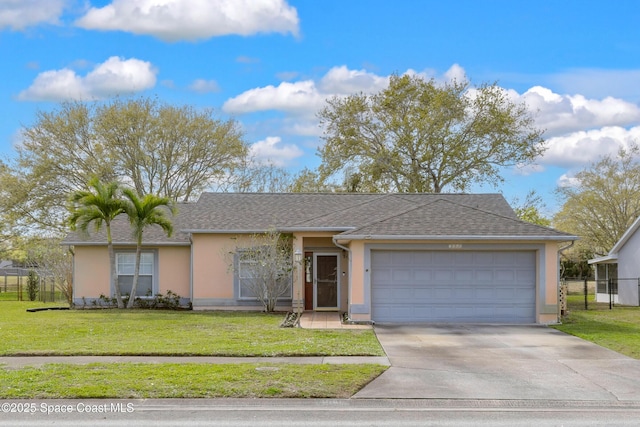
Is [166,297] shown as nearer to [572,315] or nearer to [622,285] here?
[572,315]

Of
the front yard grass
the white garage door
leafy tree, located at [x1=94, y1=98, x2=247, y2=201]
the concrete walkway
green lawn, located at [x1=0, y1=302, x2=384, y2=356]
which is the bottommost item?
the front yard grass

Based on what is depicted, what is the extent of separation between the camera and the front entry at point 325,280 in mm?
23797

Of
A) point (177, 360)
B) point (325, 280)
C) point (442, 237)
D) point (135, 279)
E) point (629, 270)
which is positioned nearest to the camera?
point (177, 360)

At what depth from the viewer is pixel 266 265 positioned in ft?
73.6

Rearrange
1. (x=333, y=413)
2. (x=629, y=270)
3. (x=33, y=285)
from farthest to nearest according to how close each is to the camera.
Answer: (x=33, y=285) → (x=629, y=270) → (x=333, y=413)

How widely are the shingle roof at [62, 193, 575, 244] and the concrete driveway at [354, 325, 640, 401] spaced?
3.28 metres

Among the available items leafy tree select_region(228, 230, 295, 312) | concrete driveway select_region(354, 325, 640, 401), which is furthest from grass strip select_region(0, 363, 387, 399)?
leafy tree select_region(228, 230, 295, 312)

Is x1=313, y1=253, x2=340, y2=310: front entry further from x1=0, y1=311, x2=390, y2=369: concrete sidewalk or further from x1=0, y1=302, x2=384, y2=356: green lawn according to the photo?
x1=0, y1=311, x2=390, y2=369: concrete sidewalk

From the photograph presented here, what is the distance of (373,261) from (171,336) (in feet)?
21.4

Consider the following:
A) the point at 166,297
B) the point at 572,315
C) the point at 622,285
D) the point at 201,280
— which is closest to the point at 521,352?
the point at 572,315

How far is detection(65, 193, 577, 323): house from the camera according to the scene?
20016 millimetres

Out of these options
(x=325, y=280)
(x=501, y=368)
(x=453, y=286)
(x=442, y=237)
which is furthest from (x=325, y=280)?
(x=501, y=368)

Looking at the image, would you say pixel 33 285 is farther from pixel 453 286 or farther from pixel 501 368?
pixel 501 368

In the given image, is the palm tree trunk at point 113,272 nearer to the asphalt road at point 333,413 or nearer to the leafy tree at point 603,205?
the asphalt road at point 333,413
